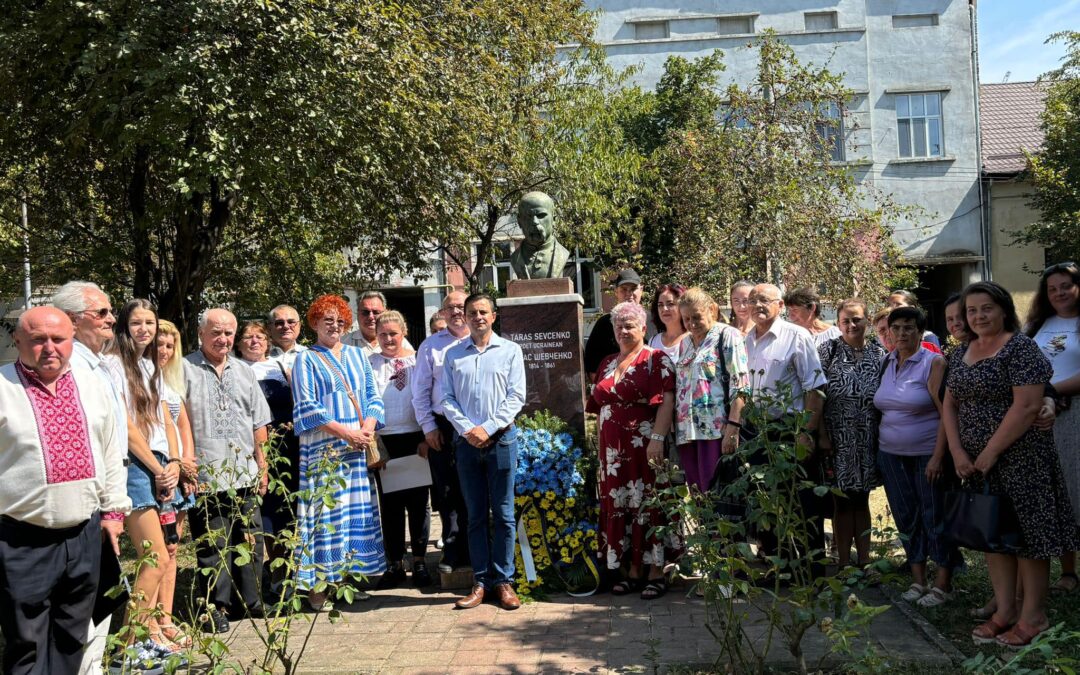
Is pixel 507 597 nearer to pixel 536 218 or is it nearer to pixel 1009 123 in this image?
pixel 536 218

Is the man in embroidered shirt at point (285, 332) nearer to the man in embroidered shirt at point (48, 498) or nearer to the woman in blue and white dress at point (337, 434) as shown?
the woman in blue and white dress at point (337, 434)

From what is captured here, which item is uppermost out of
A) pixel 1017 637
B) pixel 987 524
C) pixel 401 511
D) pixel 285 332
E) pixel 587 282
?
pixel 587 282

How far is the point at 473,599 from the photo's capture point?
5738 mm

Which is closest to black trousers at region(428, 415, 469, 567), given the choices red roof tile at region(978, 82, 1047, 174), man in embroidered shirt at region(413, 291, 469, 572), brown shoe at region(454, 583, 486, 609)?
man in embroidered shirt at region(413, 291, 469, 572)

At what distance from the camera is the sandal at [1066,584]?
5.54 meters

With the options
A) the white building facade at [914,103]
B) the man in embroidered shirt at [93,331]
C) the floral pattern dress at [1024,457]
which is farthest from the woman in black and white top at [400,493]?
→ the white building facade at [914,103]

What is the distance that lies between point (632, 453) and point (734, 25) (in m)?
22.9

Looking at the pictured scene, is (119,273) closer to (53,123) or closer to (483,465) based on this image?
(53,123)

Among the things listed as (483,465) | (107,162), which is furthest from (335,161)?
(483,465)

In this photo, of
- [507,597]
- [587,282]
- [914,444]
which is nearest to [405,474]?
[507,597]

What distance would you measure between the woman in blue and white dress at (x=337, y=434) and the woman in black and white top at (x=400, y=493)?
36 centimetres

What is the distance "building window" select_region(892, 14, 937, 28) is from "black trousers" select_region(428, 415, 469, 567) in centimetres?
2339

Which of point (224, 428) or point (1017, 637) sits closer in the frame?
point (1017, 637)

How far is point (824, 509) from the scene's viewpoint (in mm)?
6445
